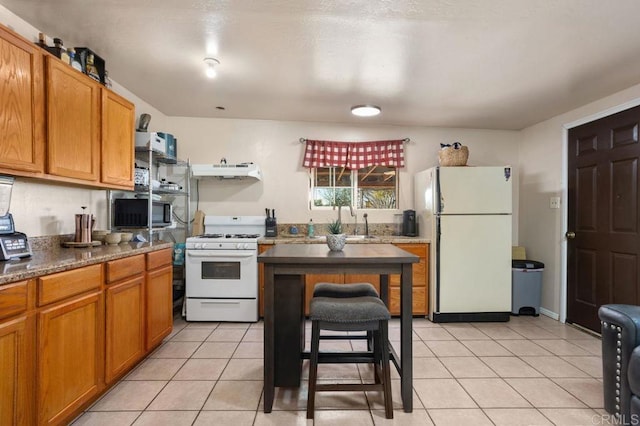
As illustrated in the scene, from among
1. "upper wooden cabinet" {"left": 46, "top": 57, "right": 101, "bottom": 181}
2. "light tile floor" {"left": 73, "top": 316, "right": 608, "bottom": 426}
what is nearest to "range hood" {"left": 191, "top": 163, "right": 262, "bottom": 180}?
"upper wooden cabinet" {"left": 46, "top": 57, "right": 101, "bottom": 181}

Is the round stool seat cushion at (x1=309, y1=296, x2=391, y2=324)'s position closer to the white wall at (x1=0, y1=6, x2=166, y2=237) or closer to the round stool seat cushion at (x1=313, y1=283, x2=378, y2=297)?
the round stool seat cushion at (x1=313, y1=283, x2=378, y2=297)

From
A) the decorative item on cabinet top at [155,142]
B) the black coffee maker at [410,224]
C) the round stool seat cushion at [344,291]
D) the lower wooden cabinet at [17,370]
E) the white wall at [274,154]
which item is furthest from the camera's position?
the white wall at [274,154]

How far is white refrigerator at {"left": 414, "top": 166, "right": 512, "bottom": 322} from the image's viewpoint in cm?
330

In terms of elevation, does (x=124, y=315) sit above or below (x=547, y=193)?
below

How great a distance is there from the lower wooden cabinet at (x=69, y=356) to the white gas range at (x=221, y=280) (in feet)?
4.63

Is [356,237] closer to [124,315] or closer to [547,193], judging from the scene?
[547,193]

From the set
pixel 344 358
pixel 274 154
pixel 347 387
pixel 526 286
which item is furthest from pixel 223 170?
pixel 526 286

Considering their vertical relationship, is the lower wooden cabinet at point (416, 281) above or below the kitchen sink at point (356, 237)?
below

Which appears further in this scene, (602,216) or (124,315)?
(602,216)

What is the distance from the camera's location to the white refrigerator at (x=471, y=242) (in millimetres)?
3305

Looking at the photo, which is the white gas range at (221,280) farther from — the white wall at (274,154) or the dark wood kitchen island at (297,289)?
the dark wood kitchen island at (297,289)

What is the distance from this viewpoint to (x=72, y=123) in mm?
2012

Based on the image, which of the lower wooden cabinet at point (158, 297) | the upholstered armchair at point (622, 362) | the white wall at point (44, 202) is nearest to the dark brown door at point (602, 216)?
the upholstered armchair at point (622, 362)

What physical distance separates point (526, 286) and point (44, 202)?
455cm
